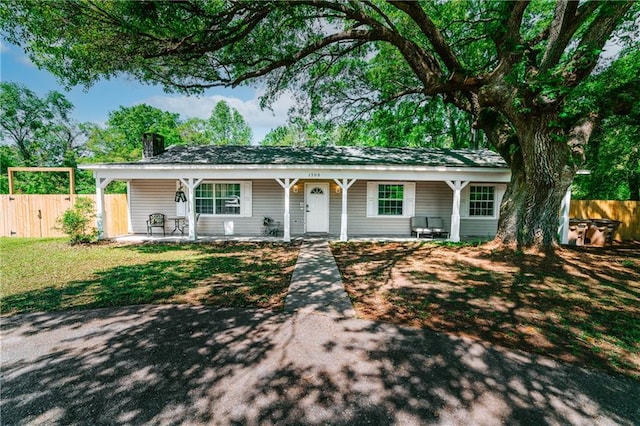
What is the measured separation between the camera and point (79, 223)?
9.11 m

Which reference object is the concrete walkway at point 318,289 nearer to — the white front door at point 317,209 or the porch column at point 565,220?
the white front door at point 317,209

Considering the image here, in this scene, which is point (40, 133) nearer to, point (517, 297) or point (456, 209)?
point (456, 209)

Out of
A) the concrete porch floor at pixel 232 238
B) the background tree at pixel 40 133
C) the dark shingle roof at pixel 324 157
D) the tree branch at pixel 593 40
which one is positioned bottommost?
the concrete porch floor at pixel 232 238

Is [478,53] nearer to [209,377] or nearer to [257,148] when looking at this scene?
[257,148]

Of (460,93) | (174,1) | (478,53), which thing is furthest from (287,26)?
(478,53)

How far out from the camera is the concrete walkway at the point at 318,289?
4.28 meters

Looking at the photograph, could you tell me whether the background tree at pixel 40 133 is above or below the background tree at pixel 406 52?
above

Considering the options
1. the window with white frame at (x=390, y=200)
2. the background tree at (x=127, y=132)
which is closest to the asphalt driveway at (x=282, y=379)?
the window with white frame at (x=390, y=200)

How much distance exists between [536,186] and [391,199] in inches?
202

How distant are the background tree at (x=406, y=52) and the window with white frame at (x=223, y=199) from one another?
3.91 meters

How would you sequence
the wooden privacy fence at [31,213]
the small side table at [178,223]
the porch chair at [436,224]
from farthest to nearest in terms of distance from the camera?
the porch chair at [436,224] < the small side table at [178,223] < the wooden privacy fence at [31,213]

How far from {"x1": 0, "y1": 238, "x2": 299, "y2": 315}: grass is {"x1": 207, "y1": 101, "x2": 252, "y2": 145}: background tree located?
31.6 metres

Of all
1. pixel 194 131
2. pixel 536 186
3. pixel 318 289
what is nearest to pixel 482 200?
pixel 536 186

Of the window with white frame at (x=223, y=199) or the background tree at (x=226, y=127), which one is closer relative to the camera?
the window with white frame at (x=223, y=199)
